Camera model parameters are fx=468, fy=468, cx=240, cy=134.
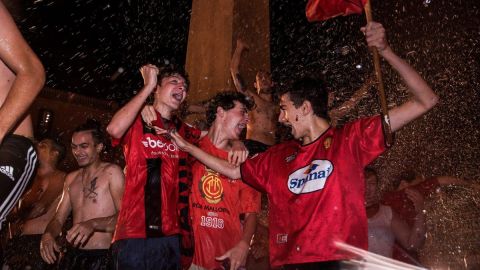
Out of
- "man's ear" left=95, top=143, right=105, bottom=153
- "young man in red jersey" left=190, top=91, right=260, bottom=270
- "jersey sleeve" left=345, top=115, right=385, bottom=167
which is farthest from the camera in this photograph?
"man's ear" left=95, top=143, right=105, bottom=153

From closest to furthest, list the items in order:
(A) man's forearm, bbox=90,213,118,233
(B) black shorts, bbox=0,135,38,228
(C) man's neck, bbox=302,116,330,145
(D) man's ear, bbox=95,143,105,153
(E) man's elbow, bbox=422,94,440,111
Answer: (B) black shorts, bbox=0,135,38,228
(E) man's elbow, bbox=422,94,440,111
(C) man's neck, bbox=302,116,330,145
(A) man's forearm, bbox=90,213,118,233
(D) man's ear, bbox=95,143,105,153

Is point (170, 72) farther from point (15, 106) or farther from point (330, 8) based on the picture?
point (15, 106)

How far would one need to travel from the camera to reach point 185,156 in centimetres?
412

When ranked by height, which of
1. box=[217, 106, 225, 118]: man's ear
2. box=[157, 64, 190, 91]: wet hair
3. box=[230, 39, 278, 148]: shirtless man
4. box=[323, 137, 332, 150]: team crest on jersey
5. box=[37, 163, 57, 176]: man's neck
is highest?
box=[230, 39, 278, 148]: shirtless man

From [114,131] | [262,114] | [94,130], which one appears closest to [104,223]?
[114,131]

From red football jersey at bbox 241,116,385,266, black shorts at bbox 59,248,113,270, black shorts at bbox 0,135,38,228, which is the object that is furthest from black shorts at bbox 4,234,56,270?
black shorts at bbox 0,135,38,228

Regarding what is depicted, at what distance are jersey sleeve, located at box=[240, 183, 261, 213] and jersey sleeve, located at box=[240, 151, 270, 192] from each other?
0.62 m

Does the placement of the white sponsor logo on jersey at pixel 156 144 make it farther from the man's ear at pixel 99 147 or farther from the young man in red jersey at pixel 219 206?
the man's ear at pixel 99 147

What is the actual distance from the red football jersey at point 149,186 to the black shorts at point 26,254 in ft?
10.4

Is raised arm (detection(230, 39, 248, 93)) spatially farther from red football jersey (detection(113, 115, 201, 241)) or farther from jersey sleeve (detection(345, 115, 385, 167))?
jersey sleeve (detection(345, 115, 385, 167))

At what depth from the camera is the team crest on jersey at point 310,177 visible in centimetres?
320

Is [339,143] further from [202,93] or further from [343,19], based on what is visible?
[343,19]

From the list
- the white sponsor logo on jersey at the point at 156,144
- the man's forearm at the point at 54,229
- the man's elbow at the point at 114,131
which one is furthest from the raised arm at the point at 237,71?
the man's elbow at the point at 114,131

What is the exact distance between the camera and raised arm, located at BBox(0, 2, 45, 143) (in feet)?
7.02
